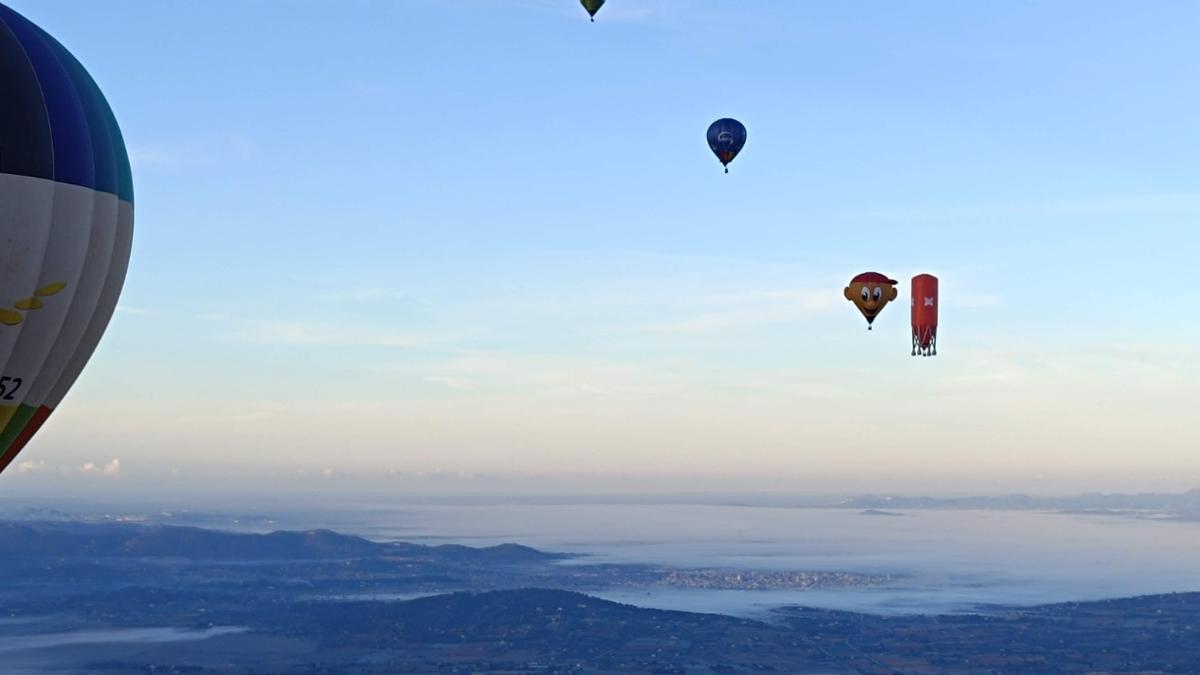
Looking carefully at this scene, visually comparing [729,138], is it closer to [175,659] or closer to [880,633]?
[175,659]

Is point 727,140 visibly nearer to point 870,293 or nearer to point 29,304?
point 870,293

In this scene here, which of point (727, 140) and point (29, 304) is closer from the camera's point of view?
point (29, 304)

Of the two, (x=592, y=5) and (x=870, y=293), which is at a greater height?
(x=592, y=5)

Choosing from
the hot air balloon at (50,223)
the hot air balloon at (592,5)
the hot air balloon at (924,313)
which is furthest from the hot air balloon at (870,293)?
the hot air balloon at (50,223)

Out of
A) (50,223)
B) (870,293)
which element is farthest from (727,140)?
(50,223)

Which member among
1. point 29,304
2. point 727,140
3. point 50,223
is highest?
point 727,140

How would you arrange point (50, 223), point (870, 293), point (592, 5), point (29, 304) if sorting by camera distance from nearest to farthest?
point (29, 304), point (50, 223), point (592, 5), point (870, 293)

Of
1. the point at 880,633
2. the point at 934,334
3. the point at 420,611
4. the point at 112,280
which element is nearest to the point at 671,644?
the point at 880,633

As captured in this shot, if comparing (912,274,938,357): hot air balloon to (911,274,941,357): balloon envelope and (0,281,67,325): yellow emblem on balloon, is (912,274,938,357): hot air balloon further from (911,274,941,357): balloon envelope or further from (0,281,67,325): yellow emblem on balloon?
(0,281,67,325): yellow emblem on balloon
